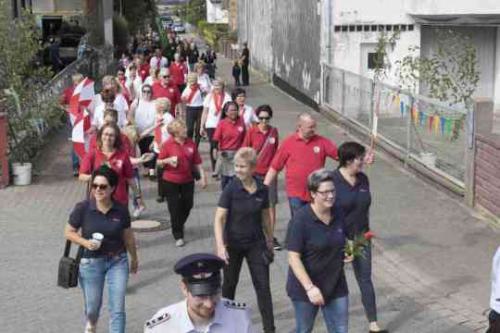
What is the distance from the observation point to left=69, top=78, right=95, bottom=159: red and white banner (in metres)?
13.7

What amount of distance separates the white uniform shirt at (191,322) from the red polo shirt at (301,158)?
5005 millimetres

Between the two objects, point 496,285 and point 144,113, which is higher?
point 144,113

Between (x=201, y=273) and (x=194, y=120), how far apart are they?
13277 mm

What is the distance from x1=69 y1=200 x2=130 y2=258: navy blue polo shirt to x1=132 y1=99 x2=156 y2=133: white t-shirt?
7.08 meters

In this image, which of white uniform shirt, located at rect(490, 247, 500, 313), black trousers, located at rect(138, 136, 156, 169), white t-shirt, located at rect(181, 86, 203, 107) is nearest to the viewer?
white uniform shirt, located at rect(490, 247, 500, 313)

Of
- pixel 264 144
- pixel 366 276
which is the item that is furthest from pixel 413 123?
pixel 366 276

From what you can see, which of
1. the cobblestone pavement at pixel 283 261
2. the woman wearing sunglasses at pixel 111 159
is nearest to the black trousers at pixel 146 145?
the cobblestone pavement at pixel 283 261

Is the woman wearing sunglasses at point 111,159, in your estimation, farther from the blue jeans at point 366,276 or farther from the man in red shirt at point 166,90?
the man in red shirt at point 166,90

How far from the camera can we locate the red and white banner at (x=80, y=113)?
45.0ft

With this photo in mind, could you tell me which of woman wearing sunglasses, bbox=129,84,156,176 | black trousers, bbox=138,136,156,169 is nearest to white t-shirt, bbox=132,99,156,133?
woman wearing sunglasses, bbox=129,84,156,176

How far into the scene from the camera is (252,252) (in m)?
7.28

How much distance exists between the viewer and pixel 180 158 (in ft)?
33.4

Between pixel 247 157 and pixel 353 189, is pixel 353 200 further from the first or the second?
pixel 247 157

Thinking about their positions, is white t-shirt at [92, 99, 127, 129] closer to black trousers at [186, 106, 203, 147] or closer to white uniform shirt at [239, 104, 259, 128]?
white uniform shirt at [239, 104, 259, 128]
